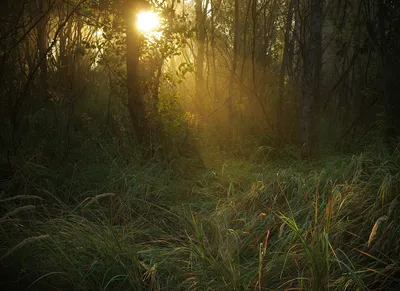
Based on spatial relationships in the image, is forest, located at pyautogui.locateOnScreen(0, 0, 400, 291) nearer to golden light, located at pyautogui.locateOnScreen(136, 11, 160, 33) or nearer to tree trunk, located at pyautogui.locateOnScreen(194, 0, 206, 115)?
golden light, located at pyautogui.locateOnScreen(136, 11, 160, 33)

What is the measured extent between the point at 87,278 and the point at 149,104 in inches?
129

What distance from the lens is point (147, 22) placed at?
4500mm

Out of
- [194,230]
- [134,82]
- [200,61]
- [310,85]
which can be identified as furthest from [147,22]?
[200,61]

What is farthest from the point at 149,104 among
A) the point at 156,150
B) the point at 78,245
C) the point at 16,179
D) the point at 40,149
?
the point at 78,245

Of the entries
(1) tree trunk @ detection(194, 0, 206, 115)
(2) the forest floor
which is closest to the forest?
(2) the forest floor

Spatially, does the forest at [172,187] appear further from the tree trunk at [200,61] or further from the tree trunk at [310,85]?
the tree trunk at [200,61]

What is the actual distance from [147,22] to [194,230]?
3.05 meters

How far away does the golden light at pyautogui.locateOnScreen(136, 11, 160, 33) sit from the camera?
4.37m

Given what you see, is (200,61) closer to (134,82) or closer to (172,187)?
(134,82)

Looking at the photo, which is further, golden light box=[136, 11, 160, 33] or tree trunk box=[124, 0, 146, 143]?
tree trunk box=[124, 0, 146, 143]

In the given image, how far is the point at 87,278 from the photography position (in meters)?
1.95

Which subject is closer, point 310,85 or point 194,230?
point 194,230

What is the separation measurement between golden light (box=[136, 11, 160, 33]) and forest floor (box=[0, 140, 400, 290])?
5.54 ft

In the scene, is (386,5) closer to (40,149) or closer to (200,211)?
(200,211)
